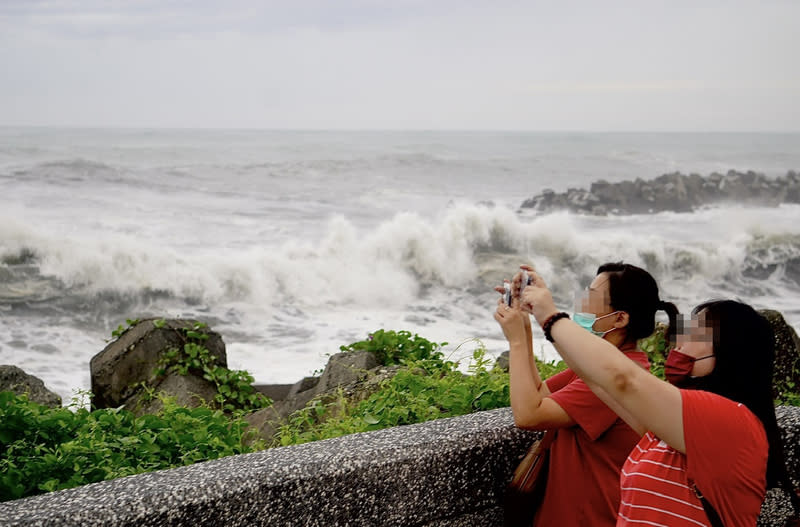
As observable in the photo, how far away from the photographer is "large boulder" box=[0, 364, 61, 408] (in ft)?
14.7

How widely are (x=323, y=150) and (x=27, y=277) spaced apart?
11090 millimetres

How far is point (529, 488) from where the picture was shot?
7.32 ft

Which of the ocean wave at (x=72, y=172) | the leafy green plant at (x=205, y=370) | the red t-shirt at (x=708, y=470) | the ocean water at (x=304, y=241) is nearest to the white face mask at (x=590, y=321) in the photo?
the red t-shirt at (x=708, y=470)

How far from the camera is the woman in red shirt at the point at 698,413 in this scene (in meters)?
1.57

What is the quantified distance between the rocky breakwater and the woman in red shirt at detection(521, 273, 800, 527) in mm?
18045

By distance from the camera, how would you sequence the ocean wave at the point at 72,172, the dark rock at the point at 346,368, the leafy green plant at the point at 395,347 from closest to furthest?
the dark rock at the point at 346,368 → the leafy green plant at the point at 395,347 → the ocean wave at the point at 72,172

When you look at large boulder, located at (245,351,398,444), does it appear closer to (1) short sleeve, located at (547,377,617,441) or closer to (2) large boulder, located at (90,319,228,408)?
(2) large boulder, located at (90,319,228,408)

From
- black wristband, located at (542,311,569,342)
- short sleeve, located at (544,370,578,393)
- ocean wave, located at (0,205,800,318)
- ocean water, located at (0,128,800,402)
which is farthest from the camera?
ocean wave, located at (0,205,800,318)

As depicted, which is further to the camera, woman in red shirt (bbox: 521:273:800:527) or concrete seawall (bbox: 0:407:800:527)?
concrete seawall (bbox: 0:407:800:527)

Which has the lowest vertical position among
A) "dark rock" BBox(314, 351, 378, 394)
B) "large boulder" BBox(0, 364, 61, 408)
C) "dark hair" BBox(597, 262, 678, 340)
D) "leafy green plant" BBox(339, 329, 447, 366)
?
"large boulder" BBox(0, 364, 61, 408)

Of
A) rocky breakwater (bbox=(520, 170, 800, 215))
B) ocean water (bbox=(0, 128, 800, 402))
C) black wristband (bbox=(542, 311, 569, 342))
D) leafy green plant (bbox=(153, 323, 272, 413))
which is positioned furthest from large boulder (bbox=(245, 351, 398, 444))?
rocky breakwater (bbox=(520, 170, 800, 215))

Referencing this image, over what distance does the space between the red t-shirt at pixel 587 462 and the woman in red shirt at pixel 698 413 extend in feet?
0.96

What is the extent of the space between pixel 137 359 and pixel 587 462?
4.03 metres

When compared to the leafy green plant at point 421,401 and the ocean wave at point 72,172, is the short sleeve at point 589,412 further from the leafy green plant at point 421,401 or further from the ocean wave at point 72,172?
the ocean wave at point 72,172
